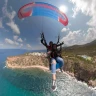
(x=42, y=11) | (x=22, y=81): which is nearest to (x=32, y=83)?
(x=22, y=81)

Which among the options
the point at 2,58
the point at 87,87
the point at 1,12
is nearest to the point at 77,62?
the point at 87,87

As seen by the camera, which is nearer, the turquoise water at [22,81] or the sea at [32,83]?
the sea at [32,83]

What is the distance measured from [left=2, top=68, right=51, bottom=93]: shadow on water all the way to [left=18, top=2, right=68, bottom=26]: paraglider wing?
1622 cm

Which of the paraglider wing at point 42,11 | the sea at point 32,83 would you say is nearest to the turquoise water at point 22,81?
the sea at point 32,83

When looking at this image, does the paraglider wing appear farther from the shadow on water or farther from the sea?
the shadow on water

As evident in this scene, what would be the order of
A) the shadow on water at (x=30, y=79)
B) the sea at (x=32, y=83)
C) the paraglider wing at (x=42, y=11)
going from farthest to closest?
the shadow on water at (x=30, y=79), the sea at (x=32, y=83), the paraglider wing at (x=42, y=11)

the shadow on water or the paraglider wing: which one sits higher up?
the paraglider wing

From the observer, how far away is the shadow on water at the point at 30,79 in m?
25.0

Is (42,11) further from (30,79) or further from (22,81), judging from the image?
(30,79)

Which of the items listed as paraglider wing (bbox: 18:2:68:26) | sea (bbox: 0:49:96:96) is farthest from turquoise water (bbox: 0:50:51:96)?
paraglider wing (bbox: 18:2:68:26)

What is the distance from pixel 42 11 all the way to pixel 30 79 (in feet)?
68.0

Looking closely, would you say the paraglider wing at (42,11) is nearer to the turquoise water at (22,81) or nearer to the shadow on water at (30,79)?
the turquoise water at (22,81)

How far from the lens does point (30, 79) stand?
92.0ft

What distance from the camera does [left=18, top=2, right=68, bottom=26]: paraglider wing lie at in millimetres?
7785
